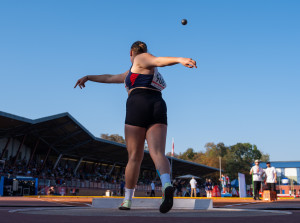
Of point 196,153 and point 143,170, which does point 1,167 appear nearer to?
point 143,170

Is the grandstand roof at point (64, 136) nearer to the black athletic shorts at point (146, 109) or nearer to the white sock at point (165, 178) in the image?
the black athletic shorts at point (146, 109)

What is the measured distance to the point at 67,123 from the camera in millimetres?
27438

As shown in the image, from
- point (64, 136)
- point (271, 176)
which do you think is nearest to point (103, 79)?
point (271, 176)

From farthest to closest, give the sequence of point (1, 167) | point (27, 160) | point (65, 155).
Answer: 1. point (65, 155)
2. point (27, 160)
3. point (1, 167)

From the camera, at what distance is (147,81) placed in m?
3.68

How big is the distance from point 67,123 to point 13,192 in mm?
9022

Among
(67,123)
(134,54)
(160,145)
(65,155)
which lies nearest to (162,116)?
(160,145)

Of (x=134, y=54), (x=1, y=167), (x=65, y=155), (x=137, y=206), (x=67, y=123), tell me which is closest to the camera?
(x=134, y=54)

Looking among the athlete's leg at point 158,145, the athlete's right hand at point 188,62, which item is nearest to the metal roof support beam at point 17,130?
the athlete's leg at point 158,145

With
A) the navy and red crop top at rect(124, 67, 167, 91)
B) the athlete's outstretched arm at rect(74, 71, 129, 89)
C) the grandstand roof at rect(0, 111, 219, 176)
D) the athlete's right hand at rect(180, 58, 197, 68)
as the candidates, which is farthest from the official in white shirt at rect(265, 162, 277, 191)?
the grandstand roof at rect(0, 111, 219, 176)

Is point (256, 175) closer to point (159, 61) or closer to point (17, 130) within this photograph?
point (159, 61)

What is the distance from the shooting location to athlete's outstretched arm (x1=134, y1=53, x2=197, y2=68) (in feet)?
10.0

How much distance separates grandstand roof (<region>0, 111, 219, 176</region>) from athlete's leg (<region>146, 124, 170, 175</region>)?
67.0 ft

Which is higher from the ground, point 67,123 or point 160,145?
point 67,123
